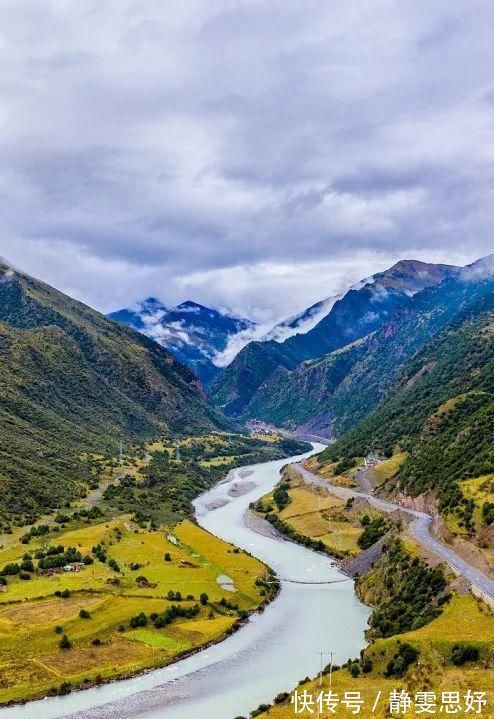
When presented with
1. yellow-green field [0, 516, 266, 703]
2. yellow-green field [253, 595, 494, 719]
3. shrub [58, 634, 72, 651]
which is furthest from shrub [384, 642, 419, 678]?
shrub [58, 634, 72, 651]

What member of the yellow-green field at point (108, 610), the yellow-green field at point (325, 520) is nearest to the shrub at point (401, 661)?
the yellow-green field at point (108, 610)

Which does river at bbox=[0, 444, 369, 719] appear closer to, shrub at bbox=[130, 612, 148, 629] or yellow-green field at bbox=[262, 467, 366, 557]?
shrub at bbox=[130, 612, 148, 629]

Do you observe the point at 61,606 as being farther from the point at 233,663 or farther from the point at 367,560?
the point at 367,560

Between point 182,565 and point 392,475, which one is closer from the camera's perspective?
point 182,565

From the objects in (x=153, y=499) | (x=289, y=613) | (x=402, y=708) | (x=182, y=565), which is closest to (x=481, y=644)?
(x=402, y=708)

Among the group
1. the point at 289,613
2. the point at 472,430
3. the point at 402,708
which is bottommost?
the point at 289,613

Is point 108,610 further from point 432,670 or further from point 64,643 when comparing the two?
point 432,670

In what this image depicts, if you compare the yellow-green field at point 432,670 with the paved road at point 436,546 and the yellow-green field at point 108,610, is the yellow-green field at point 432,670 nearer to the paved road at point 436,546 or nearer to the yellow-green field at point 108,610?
the paved road at point 436,546
